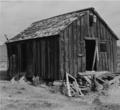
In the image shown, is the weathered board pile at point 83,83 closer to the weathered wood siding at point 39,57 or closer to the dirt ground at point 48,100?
the dirt ground at point 48,100

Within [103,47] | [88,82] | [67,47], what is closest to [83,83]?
[88,82]

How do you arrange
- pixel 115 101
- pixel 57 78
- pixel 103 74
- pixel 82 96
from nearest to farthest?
pixel 115 101
pixel 82 96
pixel 57 78
pixel 103 74

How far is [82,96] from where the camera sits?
18.0 m

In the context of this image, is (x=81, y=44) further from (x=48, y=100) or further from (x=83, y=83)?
(x=48, y=100)

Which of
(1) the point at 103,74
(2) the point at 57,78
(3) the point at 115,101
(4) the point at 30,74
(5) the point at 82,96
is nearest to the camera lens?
(3) the point at 115,101

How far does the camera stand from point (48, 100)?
16.0m

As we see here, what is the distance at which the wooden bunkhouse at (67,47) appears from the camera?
2077 centimetres

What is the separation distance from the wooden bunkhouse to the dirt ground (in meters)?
2.20

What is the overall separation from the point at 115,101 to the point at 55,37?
6.76 m

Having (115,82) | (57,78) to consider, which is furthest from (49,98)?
(115,82)

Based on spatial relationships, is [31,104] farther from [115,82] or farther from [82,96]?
[115,82]

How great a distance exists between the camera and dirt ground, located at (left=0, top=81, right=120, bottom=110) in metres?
14.1

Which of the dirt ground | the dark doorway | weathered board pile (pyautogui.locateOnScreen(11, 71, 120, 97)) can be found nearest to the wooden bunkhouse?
the dark doorway

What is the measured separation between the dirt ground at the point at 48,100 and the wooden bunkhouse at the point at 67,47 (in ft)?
7.22
